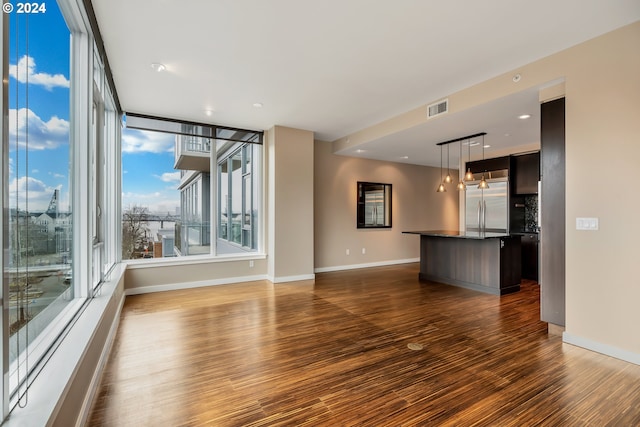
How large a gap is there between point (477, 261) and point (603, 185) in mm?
2638

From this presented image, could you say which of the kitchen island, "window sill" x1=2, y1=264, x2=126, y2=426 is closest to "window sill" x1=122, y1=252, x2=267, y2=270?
"window sill" x1=2, y1=264, x2=126, y2=426

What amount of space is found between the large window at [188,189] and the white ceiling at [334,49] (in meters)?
0.61

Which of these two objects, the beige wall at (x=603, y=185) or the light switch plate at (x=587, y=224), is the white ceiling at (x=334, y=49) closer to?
the beige wall at (x=603, y=185)

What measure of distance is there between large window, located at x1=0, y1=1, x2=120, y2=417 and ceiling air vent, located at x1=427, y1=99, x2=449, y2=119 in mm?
3962

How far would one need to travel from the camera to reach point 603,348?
2781 millimetres

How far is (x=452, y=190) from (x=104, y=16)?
8.77 m

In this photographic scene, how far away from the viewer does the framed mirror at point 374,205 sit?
7472 millimetres

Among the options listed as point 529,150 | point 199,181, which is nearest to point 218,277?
point 199,181

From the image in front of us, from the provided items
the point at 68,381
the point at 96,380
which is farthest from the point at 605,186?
the point at 96,380

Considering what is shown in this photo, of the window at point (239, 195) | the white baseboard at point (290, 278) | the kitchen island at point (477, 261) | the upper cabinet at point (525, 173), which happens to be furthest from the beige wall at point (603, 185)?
the window at point (239, 195)

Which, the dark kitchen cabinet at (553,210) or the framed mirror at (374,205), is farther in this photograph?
the framed mirror at (374,205)

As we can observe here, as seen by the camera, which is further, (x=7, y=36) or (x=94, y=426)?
(x=94, y=426)

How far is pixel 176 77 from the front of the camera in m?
3.68

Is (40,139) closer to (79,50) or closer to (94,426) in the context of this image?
(79,50)
